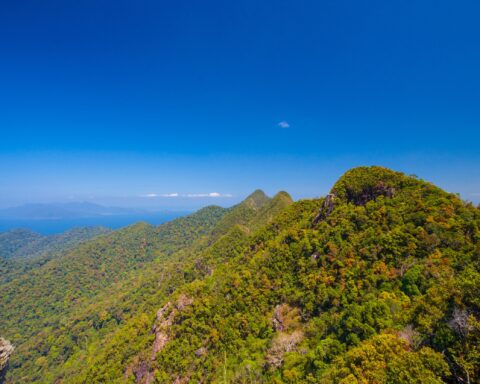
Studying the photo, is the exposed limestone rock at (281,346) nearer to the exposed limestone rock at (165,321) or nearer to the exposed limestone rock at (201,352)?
the exposed limestone rock at (201,352)

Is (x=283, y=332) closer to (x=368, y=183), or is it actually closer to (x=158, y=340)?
(x=158, y=340)

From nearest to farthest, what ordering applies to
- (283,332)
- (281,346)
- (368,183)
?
1. (281,346)
2. (283,332)
3. (368,183)

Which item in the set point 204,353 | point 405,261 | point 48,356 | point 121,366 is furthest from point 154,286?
point 405,261

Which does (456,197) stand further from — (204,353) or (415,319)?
(204,353)

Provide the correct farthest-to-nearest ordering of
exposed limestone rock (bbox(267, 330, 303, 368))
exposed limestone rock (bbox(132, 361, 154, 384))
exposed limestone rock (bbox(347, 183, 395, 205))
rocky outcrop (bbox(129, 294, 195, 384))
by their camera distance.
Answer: rocky outcrop (bbox(129, 294, 195, 384)) → exposed limestone rock (bbox(132, 361, 154, 384)) → exposed limestone rock (bbox(347, 183, 395, 205)) → exposed limestone rock (bbox(267, 330, 303, 368))

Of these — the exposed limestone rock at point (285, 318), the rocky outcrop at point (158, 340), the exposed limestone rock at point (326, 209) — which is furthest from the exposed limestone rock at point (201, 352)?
the exposed limestone rock at point (326, 209)

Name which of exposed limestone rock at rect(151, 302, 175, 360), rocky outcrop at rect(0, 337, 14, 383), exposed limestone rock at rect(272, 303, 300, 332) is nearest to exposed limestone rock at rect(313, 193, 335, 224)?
exposed limestone rock at rect(272, 303, 300, 332)

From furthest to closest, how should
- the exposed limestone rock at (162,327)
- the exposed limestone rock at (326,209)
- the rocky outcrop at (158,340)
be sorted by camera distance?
1. the exposed limestone rock at (326,209)
2. the exposed limestone rock at (162,327)
3. the rocky outcrop at (158,340)

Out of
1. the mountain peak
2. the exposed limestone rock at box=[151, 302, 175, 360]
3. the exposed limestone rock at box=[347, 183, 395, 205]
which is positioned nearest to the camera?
the mountain peak

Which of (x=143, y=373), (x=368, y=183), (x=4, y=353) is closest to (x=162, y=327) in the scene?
(x=143, y=373)

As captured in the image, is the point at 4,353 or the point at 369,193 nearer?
the point at 4,353

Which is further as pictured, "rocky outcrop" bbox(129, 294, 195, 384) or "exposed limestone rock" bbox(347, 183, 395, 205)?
"rocky outcrop" bbox(129, 294, 195, 384)

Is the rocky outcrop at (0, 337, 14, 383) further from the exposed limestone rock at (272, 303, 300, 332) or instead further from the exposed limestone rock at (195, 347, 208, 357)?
the exposed limestone rock at (272, 303, 300, 332)
